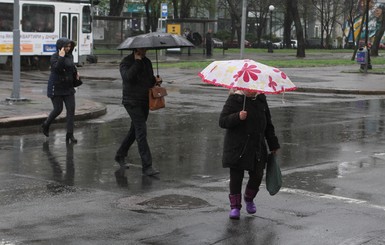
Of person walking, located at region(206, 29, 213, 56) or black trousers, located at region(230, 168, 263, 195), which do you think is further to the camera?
person walking, located at region(206, 29, 213, 56)

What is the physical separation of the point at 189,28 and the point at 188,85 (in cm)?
2533

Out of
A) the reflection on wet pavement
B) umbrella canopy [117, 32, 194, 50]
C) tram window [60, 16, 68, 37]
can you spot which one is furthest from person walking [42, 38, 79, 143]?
tram window [60, 16, 68, 37]

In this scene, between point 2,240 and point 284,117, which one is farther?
point 284,117

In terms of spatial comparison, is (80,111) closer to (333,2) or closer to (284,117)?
(284,117)

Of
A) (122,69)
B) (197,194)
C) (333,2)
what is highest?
(333,2)

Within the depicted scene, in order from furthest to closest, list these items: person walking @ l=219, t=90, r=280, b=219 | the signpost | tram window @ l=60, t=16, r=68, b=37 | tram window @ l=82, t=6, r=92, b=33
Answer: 1. tram window @ l=82, t=6, r=92, b=33
2. tram window @ l=60, t=16, r=68, b=37
3. the signpost
4. person walking @ l=219, t=90, r=280, b=219

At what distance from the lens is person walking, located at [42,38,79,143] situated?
39.3 feet

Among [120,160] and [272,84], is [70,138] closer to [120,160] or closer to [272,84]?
[120,160]

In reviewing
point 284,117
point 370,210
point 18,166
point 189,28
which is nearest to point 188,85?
point 284,117

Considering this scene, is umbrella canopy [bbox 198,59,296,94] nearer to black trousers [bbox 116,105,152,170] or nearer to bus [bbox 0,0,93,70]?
black trousers [bbox 116,105,152,170]

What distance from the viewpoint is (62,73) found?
1208 cm

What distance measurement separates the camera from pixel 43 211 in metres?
7.30

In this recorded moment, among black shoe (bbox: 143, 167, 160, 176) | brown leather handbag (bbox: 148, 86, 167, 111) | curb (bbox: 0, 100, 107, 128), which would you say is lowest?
black shoe (bbox: 143, 167, 160, 176)

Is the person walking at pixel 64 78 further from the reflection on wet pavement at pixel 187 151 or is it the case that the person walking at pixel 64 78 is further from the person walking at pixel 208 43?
the person walking at pixel 208 43
